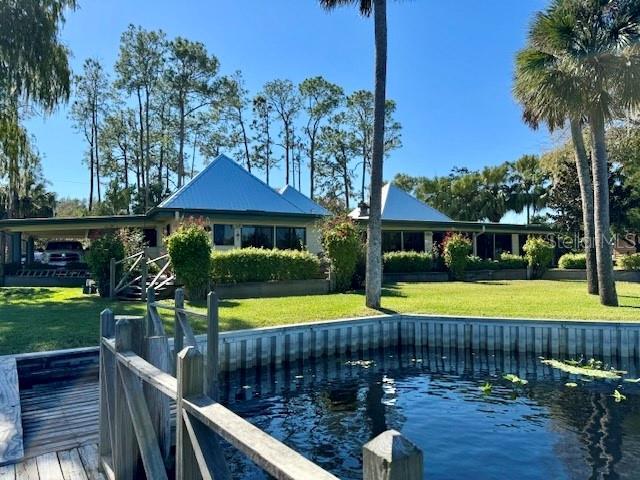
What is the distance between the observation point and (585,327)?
1003cm

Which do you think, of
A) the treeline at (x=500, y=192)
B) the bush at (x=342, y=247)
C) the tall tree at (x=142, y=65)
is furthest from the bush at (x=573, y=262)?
the tall tree at (x=142, y=65)

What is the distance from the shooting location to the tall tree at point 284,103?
140 ft

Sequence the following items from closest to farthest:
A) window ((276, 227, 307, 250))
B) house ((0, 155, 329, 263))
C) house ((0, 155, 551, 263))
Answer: house ((0, 155, 329, 263)) → house ((0, 155, 551, 263)) → window ((276, 227, 307, 250))

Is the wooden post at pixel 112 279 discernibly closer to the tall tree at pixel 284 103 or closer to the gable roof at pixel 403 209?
the gable roof at pixel 403 209

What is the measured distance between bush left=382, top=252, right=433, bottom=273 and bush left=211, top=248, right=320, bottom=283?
20.0 feet

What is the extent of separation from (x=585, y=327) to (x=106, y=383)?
9.65 meters

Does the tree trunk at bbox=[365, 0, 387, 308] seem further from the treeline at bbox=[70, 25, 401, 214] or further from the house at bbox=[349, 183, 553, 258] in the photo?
the treeline at bbox=[70, 25, 401, 214]

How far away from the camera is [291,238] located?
2216 cm

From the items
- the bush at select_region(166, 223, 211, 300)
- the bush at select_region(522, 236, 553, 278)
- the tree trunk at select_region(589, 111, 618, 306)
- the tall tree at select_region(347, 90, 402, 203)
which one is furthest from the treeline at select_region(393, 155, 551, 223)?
the bush at select_region(166, 223, 211, 300)

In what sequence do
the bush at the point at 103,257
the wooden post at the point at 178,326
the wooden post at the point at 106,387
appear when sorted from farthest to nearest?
the bush at the point at 103,257
the wooden post at the point at 178,326
the wooden post at the point at 106,387

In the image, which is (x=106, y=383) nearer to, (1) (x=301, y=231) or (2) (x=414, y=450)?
(2) (x=414, y=450)

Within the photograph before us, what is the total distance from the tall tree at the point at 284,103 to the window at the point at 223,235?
84.3 ft

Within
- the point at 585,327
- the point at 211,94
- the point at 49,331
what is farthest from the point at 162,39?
the point at 585,327

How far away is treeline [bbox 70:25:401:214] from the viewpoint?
118 ft
